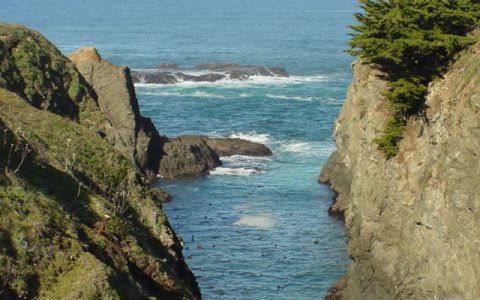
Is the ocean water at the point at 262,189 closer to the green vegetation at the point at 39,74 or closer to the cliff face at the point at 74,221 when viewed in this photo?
the green vegetation at the point at 39,74

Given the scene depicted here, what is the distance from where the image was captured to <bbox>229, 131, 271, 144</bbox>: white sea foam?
104750 millimetres

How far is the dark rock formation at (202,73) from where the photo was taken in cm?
14575

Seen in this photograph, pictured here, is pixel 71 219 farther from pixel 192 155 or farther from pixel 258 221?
pixel 192 155

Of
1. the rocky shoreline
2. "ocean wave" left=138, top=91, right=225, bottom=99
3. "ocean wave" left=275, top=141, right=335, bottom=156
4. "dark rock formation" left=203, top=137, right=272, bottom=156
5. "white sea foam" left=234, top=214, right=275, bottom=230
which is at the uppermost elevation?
the rocky shoreline

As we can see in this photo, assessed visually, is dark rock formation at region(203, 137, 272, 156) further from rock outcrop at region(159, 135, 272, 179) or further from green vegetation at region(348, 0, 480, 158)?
green vegetation at region(348, 0, 480, 158)

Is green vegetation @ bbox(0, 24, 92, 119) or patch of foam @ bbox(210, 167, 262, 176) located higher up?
green vegetation @ bbox(0, 24, 92, 119)

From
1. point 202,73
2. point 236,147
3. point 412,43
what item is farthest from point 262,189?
point 202,73

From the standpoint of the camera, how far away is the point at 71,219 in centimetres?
2855

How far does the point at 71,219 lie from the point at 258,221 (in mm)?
45360

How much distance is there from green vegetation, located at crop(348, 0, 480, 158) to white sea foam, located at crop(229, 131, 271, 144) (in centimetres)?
5474

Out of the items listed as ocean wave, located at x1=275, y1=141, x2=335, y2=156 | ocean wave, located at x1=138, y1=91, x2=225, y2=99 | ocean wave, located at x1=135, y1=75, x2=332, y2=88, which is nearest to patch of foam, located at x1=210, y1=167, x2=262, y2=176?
ocean wave, located at x1=275, y1=141, x2=335, y2=156

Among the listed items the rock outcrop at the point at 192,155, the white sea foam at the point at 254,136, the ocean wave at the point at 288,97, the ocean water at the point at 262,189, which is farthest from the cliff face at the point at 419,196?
the ocean wave at the point at 288,97

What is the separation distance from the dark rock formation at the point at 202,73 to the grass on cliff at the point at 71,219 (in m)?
106

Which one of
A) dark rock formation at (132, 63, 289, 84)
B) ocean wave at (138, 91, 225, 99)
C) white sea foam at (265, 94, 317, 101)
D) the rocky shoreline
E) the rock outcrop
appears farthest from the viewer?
dark rock formation at (132, 63, 289, 84)
